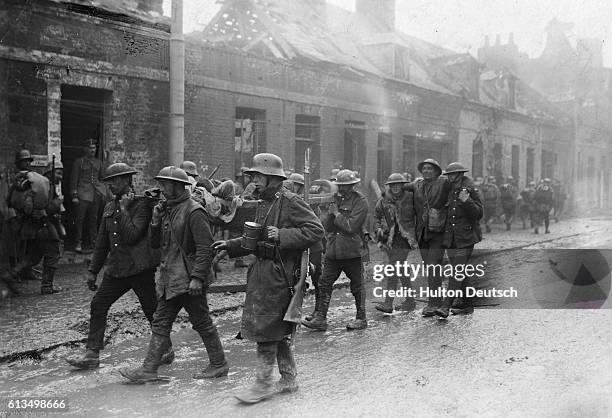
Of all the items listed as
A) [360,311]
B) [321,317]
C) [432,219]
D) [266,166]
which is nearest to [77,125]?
[321,317]

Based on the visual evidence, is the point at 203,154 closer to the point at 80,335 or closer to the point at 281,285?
the point at 80,335

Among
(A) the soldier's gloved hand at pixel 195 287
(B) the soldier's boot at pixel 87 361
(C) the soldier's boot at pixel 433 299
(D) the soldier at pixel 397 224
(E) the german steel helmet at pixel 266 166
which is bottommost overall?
(B) the soldier's boot at pixel 87 361

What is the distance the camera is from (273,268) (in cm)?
476

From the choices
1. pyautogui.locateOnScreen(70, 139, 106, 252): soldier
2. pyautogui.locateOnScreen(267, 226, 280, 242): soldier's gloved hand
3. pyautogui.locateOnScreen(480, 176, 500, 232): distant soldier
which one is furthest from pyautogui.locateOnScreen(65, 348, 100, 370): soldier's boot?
pyautogui.locateOnScreen(480, 176, 500, 232): distant soldier

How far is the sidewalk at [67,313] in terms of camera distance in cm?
614

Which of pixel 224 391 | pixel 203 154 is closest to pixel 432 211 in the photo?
pixel 224 391

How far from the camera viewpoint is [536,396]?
4695mm

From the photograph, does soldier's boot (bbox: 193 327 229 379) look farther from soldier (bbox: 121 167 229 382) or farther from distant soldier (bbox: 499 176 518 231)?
A: distant soldier (bbox: 499 176 518 231)

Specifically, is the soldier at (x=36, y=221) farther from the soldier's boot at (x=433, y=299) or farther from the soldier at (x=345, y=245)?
the soldier's boot at (x=433, y=299)

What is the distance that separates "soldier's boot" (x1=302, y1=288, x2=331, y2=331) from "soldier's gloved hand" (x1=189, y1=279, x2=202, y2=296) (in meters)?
2.31

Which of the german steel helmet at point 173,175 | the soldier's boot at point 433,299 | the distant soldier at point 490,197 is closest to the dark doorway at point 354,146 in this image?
the distant soldier at point 490,197

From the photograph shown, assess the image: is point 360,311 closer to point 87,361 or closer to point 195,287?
point 195,287

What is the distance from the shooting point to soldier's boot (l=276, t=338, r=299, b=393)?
4.83 metres

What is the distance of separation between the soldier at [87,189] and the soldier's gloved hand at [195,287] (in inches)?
278
